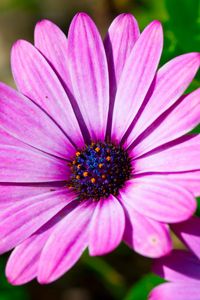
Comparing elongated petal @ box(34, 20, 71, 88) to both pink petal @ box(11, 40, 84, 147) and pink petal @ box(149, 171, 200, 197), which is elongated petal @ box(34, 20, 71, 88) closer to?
pink petal @ box(11, 40, 84, 147)

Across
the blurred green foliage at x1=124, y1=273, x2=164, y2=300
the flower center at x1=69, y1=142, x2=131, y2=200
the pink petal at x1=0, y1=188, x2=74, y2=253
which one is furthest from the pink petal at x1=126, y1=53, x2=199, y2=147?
the blurred green foliage at x1=124, y1=273, x2=164, y2=300

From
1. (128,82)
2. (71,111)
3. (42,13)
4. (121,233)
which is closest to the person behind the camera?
(121,233)

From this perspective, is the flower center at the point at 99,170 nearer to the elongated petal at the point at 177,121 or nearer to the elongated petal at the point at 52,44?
the elongated petal at the point at 177,121

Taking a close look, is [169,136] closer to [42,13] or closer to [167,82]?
[167,82]

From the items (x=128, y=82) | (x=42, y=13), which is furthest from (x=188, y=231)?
(x=42, y=13)

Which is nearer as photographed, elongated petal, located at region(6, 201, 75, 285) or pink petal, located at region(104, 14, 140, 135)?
elongated petal, located at region(6, 201, 75, 285)

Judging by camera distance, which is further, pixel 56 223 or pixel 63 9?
pixel 63 9

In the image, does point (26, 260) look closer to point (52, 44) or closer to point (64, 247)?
point (64, 247)

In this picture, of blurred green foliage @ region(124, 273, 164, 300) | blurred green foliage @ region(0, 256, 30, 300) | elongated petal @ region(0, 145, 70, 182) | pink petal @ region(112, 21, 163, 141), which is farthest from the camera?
blurred green foliage @ region(0, 256, 30, 300)

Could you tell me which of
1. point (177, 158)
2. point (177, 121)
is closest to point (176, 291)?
point (177, 158)
